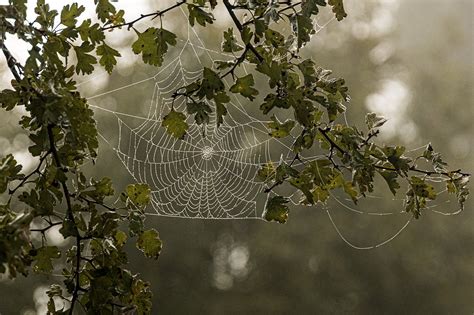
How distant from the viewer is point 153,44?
1.55 m

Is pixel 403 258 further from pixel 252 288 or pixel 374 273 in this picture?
pixel 252 288

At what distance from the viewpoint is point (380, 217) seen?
1091cm

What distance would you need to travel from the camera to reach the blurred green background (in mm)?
10781

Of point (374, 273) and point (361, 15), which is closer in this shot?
point (374, 273)

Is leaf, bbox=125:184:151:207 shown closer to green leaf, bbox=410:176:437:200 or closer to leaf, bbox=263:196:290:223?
leaf, bbox=263:196:290:223

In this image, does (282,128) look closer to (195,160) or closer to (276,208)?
(276,208)

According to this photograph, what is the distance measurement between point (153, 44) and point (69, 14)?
151 millimetres

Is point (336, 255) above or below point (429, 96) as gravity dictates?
below

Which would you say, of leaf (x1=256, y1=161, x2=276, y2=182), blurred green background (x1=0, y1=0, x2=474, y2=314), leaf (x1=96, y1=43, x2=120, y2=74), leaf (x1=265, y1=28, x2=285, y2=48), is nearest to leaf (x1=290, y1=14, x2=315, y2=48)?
leaf (x1=265, y1=28, x2=285, y2=48)

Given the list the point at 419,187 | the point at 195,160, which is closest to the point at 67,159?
the point at 419,187

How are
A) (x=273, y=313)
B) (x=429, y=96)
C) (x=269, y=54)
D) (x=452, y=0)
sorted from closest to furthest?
(x=269, y=54), (x=273, y=313), (x=429, y=96), (x=452, y=0)

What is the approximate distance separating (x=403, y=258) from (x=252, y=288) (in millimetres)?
1866

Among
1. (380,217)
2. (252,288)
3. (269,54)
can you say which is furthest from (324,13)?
(269,54)

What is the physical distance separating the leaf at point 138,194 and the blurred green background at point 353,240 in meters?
8.75
